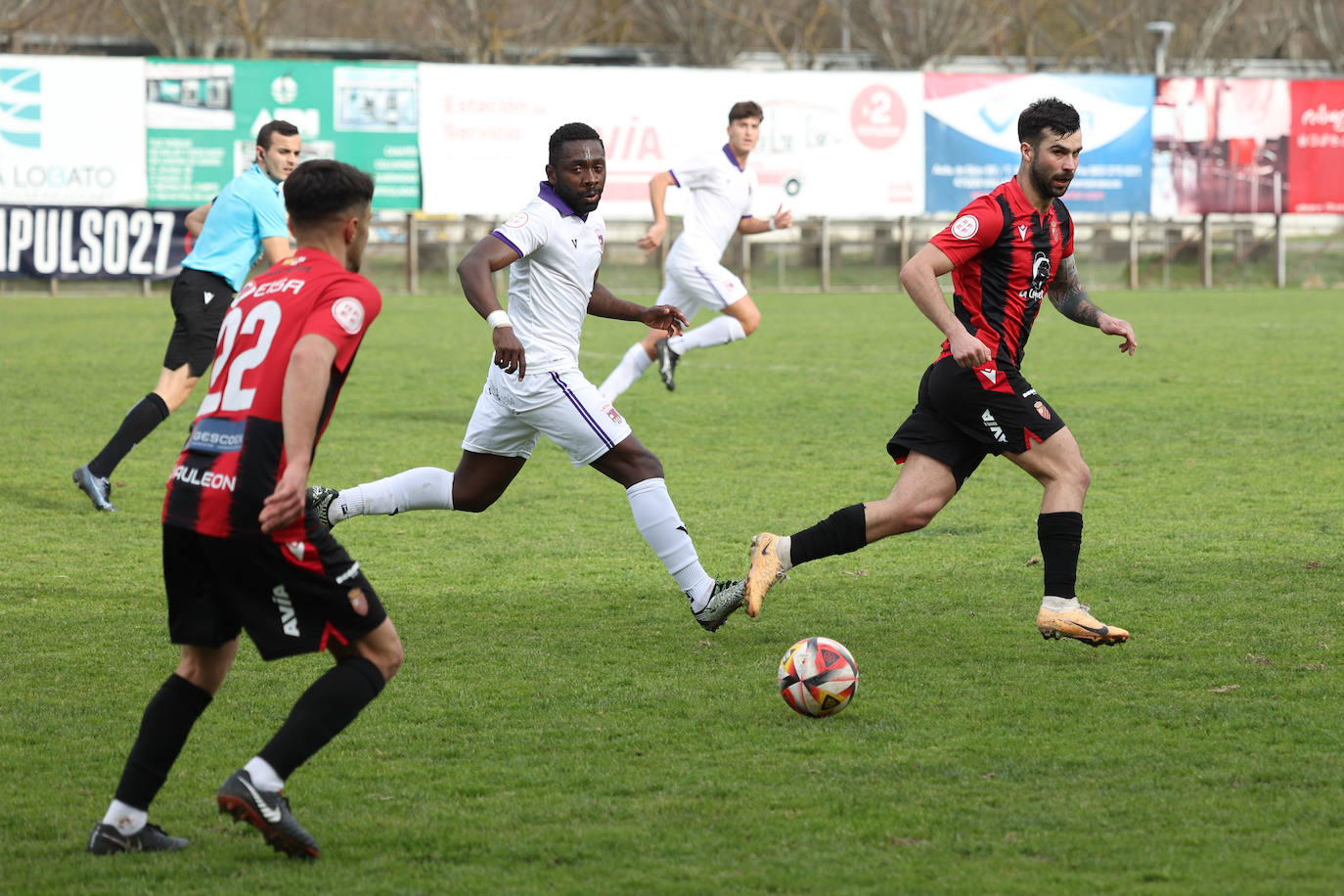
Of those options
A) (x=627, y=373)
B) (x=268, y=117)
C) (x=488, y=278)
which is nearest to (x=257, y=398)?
(x=488, y=278)

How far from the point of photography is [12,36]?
126 feet

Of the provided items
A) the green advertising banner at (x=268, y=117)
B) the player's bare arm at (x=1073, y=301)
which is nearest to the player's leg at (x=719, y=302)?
the player's bare arm at (x=1073, y=301)

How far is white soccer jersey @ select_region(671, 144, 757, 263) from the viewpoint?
12.7 metres

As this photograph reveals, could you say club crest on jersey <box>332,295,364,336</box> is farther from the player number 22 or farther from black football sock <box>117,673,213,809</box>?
black football sock <box>117,673,213,809</box>

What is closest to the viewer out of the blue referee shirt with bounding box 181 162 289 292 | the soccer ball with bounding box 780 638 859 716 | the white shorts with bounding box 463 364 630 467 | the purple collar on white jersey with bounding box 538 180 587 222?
the soccer ball with bounding box 780 638 859 716

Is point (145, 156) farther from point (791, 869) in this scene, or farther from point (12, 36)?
point (791, 869)

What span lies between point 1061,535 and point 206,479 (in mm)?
3170

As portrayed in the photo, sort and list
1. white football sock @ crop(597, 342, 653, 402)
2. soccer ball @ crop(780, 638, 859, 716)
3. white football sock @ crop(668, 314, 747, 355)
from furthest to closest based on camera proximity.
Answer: white football sock @ crop(668, 314, 747, 355), white football sock @ crop(597, 342, 653, 402), soccer ball @ crop(780, 638, 859, 716)

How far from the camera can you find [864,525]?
231 inches

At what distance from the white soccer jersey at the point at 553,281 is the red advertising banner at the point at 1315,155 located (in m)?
28.5

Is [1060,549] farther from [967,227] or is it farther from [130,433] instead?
[130,433]

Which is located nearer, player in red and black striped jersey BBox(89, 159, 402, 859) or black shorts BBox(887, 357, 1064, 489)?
player in red and black striped jersey BBox(89, 159, 402, 859)

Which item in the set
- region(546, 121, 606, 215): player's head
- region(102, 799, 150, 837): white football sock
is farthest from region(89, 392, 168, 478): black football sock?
region(102, 799, 150, 837): white football sock

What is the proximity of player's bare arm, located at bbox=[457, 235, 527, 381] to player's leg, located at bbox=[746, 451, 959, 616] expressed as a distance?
45.7 inches
